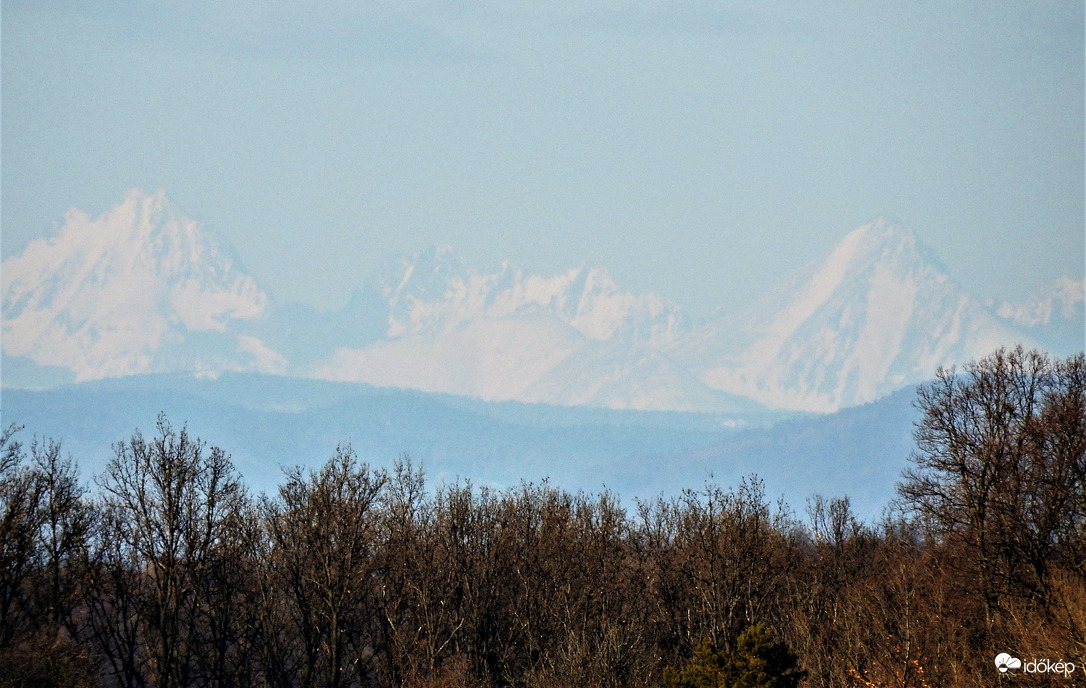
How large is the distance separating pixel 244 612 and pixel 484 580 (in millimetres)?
12584

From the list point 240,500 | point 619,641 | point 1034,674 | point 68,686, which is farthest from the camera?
point 240,500

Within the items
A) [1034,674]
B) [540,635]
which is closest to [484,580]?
[540,635]

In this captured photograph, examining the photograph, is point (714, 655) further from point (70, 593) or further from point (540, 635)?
point (70, 593)

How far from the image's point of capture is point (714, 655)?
140 ft

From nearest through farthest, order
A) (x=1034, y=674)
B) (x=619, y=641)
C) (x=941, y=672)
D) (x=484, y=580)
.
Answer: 1. (x=1034, y=674)
2. (x=941, y=672)
3. (x=619, y=641)
4. (x=484, y=580)

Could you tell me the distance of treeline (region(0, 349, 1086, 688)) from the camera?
5012 centimetres
